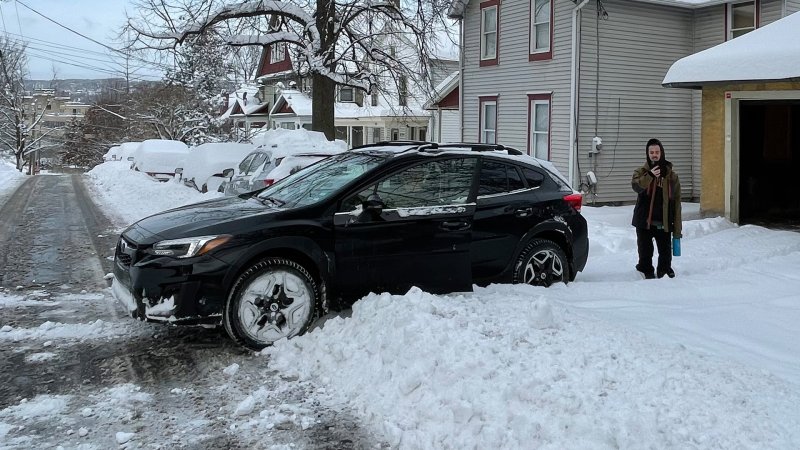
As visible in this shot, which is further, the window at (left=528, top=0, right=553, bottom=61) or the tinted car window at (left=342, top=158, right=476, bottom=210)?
the window at (left=528, top=0, right=553, bottom=61)

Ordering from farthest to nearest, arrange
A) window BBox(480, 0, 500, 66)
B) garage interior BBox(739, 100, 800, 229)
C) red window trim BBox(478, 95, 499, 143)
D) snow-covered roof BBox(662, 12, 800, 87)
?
red window trim BBox(478, 95, 499, 143) < window BBox(480, 0, 500, 66) < garage interior BBox(739, 100, 800, 229) < snow-covered roof BBox(662, 12, 800, 87)

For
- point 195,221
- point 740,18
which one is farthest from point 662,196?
point 740,18

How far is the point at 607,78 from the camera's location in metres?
18.1

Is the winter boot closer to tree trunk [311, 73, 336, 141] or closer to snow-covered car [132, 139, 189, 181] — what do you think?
tree trunk [311, 73, 336, 141]

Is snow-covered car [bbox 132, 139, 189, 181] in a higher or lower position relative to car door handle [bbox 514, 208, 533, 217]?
higher

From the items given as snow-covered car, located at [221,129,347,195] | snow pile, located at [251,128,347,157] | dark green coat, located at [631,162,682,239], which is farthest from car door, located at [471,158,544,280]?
snow pile, located at [251,128,347,157]

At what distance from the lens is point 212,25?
18812 millimetres

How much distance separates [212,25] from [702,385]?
16.9 meters

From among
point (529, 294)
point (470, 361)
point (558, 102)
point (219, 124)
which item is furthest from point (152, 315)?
point (219, 124)

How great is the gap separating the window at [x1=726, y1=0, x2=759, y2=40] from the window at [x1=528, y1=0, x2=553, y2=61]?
4.27m

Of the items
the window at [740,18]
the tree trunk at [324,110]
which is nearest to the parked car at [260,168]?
Result: the tree trunk at [324,110]

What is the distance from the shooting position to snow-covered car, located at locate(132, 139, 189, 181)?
2859 cm

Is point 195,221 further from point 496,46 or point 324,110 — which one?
point 496,46

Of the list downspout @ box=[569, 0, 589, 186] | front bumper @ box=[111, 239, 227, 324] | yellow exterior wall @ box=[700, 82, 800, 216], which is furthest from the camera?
downspout @ box=[569, 0, 589, 186]
